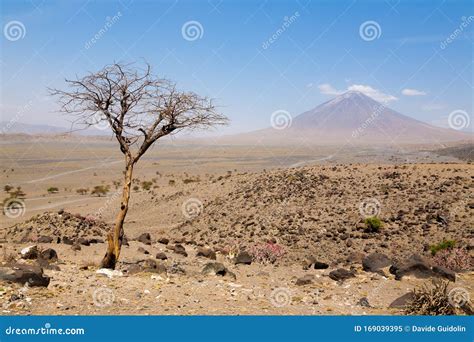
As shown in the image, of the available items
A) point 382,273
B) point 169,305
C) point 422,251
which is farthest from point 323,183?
point 169,305

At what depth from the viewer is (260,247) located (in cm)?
1830

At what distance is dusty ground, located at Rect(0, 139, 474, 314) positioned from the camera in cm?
951

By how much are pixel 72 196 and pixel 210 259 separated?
28.5 meters

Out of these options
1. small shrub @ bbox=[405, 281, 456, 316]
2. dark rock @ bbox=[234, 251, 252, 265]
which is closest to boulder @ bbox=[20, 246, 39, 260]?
dark rock @ bbox=[234, 251, 252, 265]

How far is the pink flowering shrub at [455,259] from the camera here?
1439 centimetres

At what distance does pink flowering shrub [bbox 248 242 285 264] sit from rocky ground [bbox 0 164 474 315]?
0.06 m

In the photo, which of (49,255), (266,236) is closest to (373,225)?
(266,236)

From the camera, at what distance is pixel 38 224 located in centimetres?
2081

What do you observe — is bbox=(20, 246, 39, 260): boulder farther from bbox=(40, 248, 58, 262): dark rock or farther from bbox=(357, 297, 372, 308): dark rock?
bbox=(357, 297, 372, 308): dark rock

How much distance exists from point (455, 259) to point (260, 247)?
693cm

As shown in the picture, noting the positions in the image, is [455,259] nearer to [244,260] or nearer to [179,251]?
[244,260]

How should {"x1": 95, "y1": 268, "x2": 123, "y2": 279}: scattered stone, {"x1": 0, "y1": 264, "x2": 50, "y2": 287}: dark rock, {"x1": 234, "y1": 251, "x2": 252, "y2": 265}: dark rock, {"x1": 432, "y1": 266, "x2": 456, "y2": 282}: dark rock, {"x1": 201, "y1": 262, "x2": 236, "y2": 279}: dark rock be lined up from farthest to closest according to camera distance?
1. {"x1": 234, "y1": 251, "x2": 252, "y2": 265}: dark rock
2. {"x1": 201, "y1": 262, "x2": 236, "y2": 279}: dark rock
3. {"x1": 432, "y1": 266, "x2": 456, "y2": 282}: dark rock
4. {"x1": 95, "y1": 268, "x2": 123, "y2": 279}: scattered stone
5. {"x1": 0, "y1": 264, "x2": 50, "y2": 287}: dark rock

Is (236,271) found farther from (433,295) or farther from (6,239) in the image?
(6,239)

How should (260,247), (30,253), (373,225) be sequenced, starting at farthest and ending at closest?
(373,225) < (260,247) < (30,253)
